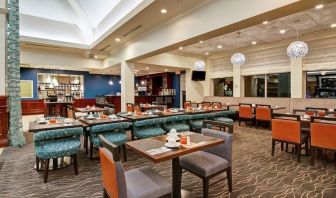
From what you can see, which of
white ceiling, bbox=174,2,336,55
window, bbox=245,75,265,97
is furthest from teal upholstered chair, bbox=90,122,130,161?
window, bbox=245,75,265,97

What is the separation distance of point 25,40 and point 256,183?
8554 millimetres

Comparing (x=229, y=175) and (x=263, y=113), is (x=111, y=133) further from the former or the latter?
(x=263, y=113)

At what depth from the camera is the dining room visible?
2.50 meters

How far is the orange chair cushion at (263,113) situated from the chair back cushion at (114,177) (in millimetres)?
6276

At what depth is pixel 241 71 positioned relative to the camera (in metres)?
8.95

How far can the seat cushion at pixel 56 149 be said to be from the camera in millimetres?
2888

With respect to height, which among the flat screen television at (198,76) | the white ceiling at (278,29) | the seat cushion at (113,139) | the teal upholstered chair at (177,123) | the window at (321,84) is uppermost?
the white ceiling at (278,29)

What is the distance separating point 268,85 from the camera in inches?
327

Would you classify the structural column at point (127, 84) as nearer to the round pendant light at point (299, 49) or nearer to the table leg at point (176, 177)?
the round pendant light at point (299, 49)

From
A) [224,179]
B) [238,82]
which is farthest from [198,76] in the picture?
[224,179]

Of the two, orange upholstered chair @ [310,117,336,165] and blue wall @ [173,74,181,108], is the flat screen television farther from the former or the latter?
orange upholstered chair @ [310,117,336,165]

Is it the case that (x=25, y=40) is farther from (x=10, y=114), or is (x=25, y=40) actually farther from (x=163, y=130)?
(x=163, y=130)

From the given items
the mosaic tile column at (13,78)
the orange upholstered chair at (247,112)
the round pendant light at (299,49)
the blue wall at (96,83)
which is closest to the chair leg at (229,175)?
the round pendant light at (299,49)

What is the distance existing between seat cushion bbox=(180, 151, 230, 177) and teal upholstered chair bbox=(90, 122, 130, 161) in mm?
1518
